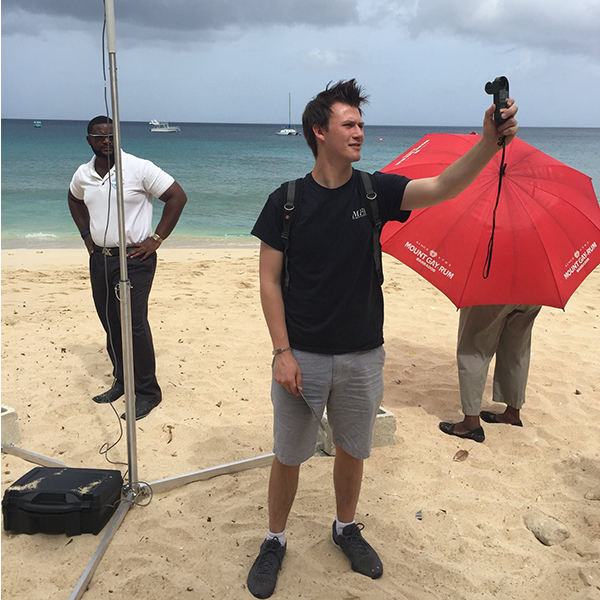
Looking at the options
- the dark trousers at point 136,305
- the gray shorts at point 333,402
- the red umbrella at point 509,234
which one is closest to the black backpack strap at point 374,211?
the gray shorts at point 333,402

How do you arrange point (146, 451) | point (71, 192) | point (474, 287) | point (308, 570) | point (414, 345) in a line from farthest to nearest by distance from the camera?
point (414, 345), point (71, 192), point (146, 451), point (474, 287), point (308, 570)

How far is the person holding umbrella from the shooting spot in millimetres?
3906

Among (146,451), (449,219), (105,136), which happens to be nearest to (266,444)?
(146,451)

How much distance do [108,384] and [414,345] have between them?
2.86m

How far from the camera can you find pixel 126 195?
13.0 ft

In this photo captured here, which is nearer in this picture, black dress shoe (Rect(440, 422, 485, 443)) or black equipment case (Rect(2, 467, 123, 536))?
black equipment case (Rect(2, 467, 123, 536))

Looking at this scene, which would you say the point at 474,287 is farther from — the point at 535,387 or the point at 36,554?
the point at 36,554

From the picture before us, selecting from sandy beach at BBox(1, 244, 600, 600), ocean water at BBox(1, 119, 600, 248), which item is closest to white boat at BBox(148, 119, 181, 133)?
ocean water at BBox(1, 119, 600, 248)

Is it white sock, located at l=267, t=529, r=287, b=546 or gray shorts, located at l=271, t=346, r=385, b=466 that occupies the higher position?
gray shorts, located at l=271, t=346, r=385, b=466

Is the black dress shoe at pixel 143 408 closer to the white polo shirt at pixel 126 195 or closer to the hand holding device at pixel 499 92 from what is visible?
the white polo shirt at pixel 126 195

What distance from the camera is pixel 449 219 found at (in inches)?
144

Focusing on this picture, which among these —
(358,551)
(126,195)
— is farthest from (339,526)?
(126,195)

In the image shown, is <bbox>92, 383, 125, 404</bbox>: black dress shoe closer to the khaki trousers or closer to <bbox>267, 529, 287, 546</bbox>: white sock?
<bbox>267, 529, 287, 546</bbox>: white sock

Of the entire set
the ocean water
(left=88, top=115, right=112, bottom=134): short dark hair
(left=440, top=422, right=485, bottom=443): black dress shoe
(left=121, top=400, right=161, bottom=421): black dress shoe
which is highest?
(left=88, top=115, right=112, bottom=134): short dark hair
